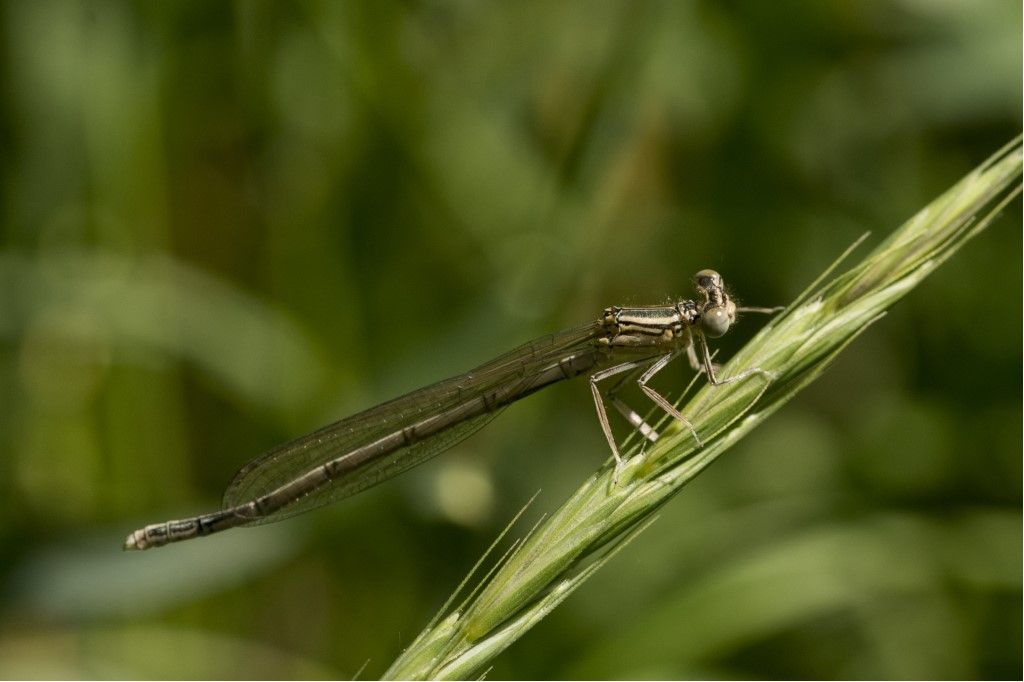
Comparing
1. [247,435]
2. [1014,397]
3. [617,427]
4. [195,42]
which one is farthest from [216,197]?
[1014,397]

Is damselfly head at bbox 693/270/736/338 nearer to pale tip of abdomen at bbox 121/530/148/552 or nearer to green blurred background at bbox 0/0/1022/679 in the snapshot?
green blurred background at bbox 0/0/1022/679

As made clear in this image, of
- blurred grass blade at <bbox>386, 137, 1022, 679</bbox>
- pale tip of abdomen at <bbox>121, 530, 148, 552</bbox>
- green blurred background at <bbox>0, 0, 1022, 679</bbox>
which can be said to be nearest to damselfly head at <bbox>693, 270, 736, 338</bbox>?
green blurred background at <bbox>0, 0, 1022, 679</bbox>

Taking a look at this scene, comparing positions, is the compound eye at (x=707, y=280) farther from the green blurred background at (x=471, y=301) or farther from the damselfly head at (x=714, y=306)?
the green blurred background at (x=471, y=301)

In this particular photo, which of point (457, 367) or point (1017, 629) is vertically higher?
point (457, 367)

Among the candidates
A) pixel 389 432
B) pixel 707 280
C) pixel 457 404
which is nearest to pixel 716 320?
pixel 707 280

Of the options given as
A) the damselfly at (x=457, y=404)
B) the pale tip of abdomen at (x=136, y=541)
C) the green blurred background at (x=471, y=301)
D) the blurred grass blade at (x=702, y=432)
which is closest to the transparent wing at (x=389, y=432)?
the damselfly at (x=457, y=404)

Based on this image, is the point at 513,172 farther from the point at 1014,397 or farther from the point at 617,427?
the point at 1014,397
